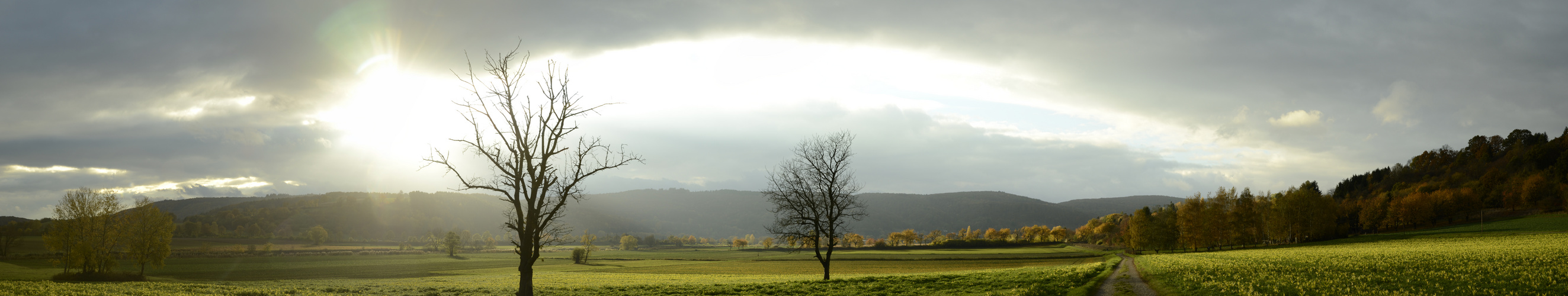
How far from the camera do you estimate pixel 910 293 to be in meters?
21.9

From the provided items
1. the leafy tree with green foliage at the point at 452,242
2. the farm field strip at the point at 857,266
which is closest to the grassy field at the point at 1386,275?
the farm field strip at the point at 857,266

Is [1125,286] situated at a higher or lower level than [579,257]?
higher

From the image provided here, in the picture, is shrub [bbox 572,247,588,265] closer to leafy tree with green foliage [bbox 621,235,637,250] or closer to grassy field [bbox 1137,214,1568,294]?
leafy tree with green foliage [bbox 621,235,637,250]

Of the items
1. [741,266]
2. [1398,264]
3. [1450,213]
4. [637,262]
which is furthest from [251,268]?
[1450,213]

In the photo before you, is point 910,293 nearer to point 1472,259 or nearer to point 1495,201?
point 1472,259

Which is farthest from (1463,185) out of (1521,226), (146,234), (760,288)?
(146,234)

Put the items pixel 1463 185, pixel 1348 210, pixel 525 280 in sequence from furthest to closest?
1. pixel 1463 185
2. pixel 1348 210
3. pixel 525 280

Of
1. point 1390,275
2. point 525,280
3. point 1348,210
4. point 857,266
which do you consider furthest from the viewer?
point 1348,210

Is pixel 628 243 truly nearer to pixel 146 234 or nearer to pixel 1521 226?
pixel 146 234

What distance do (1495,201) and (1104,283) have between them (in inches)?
6251

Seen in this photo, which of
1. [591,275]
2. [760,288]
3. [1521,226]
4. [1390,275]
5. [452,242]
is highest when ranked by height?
[1390,275]

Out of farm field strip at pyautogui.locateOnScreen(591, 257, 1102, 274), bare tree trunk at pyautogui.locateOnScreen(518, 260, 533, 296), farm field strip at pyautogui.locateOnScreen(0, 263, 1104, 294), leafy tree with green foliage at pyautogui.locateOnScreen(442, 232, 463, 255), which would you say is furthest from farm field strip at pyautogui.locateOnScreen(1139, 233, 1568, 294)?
leafy tree with green foliage at pyautogui.locateOnScreen(442, 232, 463, 255)

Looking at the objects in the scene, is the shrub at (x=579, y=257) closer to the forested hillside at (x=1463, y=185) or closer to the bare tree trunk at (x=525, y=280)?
the bare tree trunk at (x=525, y=280)

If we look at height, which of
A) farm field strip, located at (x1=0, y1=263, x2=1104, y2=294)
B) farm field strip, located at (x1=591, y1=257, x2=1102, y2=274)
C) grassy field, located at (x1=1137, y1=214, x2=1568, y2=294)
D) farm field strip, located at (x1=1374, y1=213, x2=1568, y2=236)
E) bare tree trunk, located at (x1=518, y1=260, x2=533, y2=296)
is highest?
bare tree trunk, located at (x1=518, y1=260, x2=533, y2=296)
